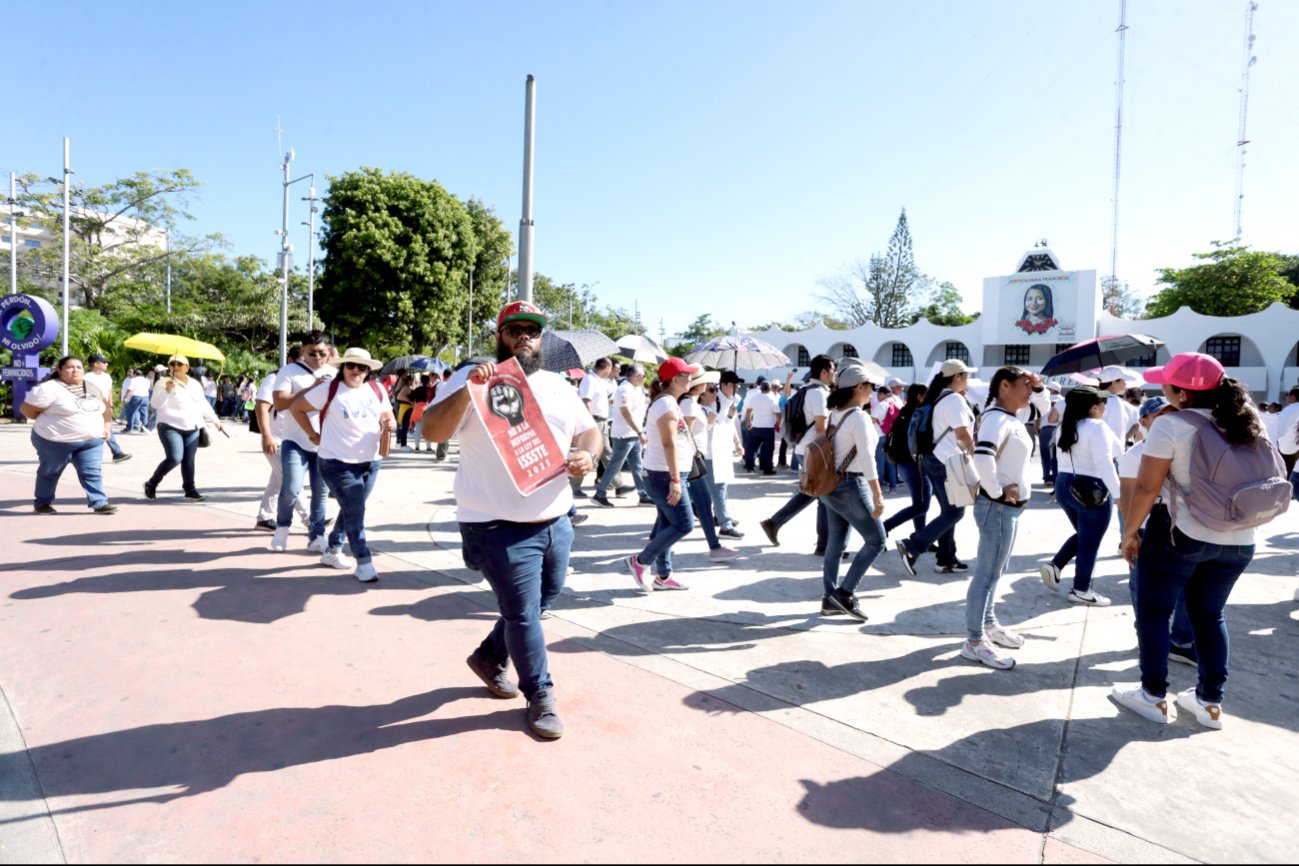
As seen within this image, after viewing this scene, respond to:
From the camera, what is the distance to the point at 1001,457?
13.9ft

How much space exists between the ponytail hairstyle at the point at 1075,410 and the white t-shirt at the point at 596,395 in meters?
5.79

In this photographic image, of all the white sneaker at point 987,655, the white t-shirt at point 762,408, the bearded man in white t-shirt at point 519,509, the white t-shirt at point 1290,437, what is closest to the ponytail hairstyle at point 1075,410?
the white sneaker at point 987,655

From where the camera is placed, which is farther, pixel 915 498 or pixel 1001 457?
pixel 915 498

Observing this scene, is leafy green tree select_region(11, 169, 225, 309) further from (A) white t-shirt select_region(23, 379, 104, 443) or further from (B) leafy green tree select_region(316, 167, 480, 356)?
(A) white t-shirt select_region(23, 379, 104, 443)

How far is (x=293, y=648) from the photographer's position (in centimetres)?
404

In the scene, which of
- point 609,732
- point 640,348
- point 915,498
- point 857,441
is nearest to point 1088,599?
point 915,498

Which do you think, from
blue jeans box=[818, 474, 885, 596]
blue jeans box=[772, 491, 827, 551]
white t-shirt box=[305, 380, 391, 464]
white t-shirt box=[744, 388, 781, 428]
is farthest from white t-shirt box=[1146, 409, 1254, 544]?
white t-shirt box=[744, 388, 781, 428]

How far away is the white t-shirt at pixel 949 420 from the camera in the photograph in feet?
17.2

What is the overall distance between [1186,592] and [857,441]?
6.19 ft

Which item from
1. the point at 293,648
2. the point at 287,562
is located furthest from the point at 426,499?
the point at 293,648

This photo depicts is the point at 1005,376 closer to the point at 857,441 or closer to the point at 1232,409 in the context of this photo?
the point at 857,441

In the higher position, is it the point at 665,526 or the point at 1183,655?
the point at 665,526

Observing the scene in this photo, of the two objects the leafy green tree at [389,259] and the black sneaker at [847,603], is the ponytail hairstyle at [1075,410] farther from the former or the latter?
the leafy green tree at [389,259]

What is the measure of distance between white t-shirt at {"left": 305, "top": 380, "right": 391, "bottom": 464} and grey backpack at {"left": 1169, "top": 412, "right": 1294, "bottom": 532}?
5.01 meters
